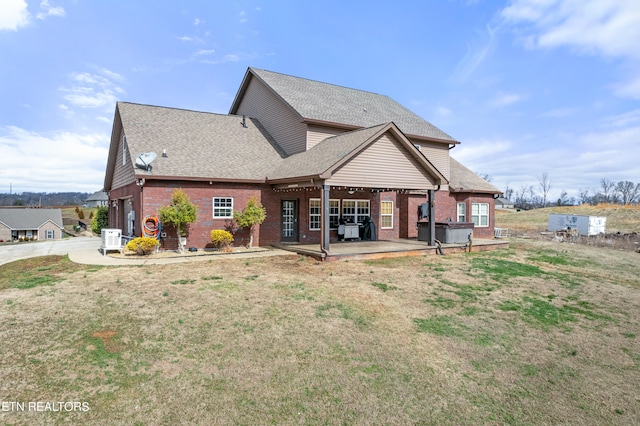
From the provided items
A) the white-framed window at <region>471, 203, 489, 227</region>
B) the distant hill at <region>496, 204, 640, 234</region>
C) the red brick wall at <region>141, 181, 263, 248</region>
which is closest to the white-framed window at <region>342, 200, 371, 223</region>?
the red brick wall at <region>141, 181, 263, 248</region>

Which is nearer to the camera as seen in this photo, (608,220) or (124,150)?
(124,150)

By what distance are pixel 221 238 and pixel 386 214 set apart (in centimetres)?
912

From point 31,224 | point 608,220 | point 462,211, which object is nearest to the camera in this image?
point 462,211

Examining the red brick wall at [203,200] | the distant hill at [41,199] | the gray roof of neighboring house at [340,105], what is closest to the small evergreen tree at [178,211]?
the red brick wall at [203,200]

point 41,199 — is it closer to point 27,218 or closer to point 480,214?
point 27,218

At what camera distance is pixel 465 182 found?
71.3 feet

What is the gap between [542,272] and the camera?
12078 millimetres

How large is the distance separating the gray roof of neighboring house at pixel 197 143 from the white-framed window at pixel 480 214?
41.8ft

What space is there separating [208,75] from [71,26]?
7.08 meters

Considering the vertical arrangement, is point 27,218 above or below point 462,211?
below

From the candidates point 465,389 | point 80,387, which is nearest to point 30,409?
point 80,387

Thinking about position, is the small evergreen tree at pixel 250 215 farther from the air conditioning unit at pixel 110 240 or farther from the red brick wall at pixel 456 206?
the red brick wall at pixel 456 206

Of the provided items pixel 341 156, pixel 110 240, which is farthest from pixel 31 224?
pixel 341 156

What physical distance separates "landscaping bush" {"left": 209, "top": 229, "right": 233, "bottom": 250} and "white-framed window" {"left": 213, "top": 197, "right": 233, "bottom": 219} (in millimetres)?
926
